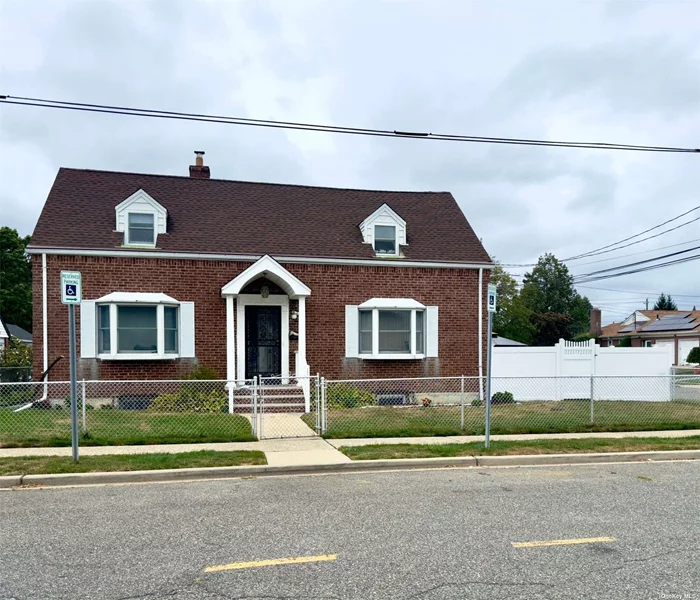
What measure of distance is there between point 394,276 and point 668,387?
8741 mm

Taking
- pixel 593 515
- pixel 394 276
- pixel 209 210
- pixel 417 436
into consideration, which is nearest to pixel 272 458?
pixel 417 436

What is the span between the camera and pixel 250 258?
16984 mm

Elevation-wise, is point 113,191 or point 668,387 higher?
point 113,191

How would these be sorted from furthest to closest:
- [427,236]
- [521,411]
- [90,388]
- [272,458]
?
1. [427,236]
2. [90,388]
3. [521,411]
4. [272,458]

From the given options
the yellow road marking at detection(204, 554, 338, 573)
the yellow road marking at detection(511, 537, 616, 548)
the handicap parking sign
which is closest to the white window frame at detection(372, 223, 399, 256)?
the handicap parking sign

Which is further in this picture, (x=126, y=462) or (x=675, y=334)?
(x=675, y=334)

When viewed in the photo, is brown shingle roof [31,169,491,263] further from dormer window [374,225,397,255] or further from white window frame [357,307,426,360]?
white window frame [357,307,426,360]

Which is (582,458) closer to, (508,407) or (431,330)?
(508,407)

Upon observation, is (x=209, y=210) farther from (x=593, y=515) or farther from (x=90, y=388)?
(x=593, y=515)

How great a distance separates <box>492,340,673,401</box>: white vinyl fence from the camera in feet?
59.8

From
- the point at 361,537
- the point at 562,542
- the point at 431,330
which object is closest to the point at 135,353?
the point at 431,330

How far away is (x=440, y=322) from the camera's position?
1812cm

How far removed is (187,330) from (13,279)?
45.4 meters

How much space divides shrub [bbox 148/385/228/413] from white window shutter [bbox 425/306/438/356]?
614cm
